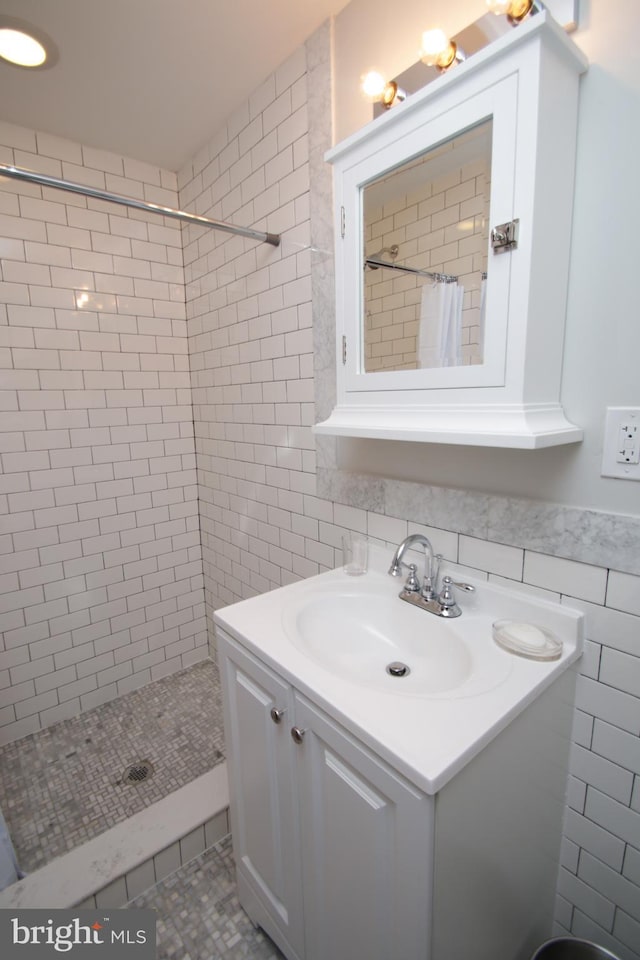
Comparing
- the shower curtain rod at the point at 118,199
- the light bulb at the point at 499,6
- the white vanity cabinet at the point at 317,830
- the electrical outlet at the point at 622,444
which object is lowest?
the white vanity cabinet at the point at 317,830

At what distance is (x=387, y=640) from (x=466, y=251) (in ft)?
3.22

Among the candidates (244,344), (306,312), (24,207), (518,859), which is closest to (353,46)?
(306,312)

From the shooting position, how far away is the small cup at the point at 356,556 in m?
1.42

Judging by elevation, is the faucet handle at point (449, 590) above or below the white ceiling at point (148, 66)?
below

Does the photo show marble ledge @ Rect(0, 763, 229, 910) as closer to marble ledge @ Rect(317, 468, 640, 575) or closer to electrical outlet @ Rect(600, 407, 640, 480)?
marble ledge @ Rect(317, 468, 640, 575)

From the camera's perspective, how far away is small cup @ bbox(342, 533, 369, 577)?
1420mm

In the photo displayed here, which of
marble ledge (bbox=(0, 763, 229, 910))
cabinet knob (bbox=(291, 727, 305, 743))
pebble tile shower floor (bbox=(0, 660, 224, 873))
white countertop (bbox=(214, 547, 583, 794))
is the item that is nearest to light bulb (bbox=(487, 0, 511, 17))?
white countertop (bbox=(214, 547, 583, 794))

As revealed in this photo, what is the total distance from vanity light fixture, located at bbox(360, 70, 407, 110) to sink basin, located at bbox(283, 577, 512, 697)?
1255 mm

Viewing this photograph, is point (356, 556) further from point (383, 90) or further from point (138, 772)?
point (138, 772)

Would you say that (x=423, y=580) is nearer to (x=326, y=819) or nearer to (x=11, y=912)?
(x=326, y=819)

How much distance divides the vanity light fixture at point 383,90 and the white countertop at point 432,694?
120 cm

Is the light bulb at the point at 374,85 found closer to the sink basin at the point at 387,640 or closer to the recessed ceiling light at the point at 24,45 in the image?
the recessed ceiling light at the point at 24,45

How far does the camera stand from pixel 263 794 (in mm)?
1116

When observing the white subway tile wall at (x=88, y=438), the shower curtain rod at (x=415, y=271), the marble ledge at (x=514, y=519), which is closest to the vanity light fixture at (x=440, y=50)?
the shower curtain rod at (x=415, y=271)
